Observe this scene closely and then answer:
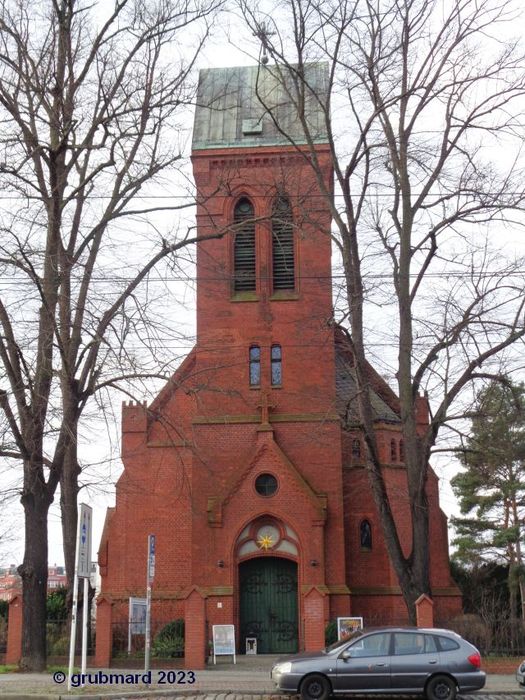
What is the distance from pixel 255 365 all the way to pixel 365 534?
6.44m

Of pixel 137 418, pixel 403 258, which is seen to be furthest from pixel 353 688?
pixel 137 418

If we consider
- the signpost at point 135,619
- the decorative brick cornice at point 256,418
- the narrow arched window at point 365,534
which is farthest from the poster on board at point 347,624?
the decorative brick cornice at point 256,418

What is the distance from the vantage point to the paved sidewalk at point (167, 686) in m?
14.7

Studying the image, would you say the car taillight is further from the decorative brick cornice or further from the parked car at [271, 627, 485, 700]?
the decorative brick cornice

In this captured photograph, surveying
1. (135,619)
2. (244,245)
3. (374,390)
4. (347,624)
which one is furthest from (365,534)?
(244,245)

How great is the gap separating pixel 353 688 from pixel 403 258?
9.70 meters

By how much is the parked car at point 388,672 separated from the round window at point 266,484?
1218 centimetres

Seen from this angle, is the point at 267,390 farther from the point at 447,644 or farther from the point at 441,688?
the point at 441,688

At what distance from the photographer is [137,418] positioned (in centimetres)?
3020

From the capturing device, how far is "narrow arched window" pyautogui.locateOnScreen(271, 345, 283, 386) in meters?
29.2

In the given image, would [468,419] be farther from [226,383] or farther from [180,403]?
[180,403]

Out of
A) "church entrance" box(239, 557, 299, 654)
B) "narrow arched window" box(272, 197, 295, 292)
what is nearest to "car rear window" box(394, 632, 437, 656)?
"church entrance" box(239, 557, 299, 654)

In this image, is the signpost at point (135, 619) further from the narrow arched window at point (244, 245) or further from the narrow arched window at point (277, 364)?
the narrow arched window at point (244, 245)

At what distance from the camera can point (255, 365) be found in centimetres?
2938
